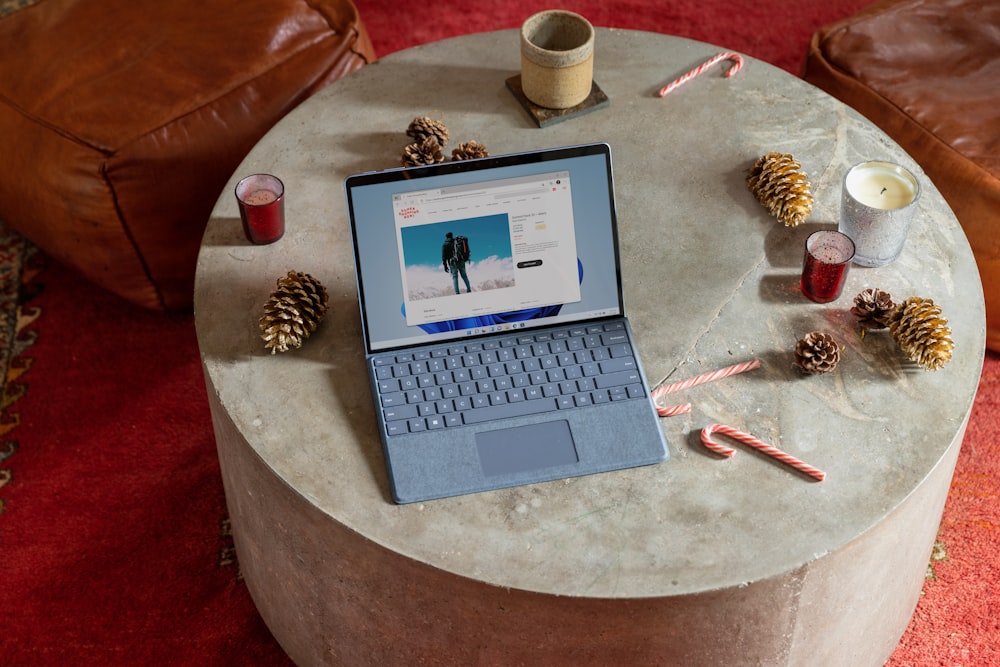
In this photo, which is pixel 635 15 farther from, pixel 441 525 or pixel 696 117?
pixel 441 525

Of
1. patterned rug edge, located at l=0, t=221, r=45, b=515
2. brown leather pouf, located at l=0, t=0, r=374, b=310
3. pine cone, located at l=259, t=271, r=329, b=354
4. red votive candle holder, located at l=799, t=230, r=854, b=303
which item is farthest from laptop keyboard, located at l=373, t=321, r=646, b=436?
patterned rug edge, located at l=0, t=221, r=45, b=515

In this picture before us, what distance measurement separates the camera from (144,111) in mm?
1922

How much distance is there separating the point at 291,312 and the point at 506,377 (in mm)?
286

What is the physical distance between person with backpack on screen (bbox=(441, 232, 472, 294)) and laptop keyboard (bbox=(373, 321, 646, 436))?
0.09 meters

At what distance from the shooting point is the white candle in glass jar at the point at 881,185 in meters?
1.48

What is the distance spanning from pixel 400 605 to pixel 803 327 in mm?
625

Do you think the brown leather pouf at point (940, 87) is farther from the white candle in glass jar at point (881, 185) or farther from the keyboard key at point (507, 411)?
the keyboard key at point (507, 411)

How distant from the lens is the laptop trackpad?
1.28 m

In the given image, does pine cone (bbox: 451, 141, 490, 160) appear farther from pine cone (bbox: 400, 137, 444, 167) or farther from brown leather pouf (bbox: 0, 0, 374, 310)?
brown leather pouf (bbox: 0, 0, 374, 310)

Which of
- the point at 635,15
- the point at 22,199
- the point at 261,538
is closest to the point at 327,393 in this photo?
the point at 261,538

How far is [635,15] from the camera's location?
9.09 ft

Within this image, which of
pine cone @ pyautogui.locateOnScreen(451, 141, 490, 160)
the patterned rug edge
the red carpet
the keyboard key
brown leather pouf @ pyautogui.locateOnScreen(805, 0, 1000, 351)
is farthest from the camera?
the patterned rug edge

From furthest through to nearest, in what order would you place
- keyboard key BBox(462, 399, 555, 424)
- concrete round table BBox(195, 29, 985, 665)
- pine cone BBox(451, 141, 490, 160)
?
pine cone BBox(451, 141, 490, 160) → keyboard key BBox(462, 399, 555, 424) → concrete round table BBox(195, 29, 985, 665)

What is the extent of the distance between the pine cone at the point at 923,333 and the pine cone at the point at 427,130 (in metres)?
0.70
